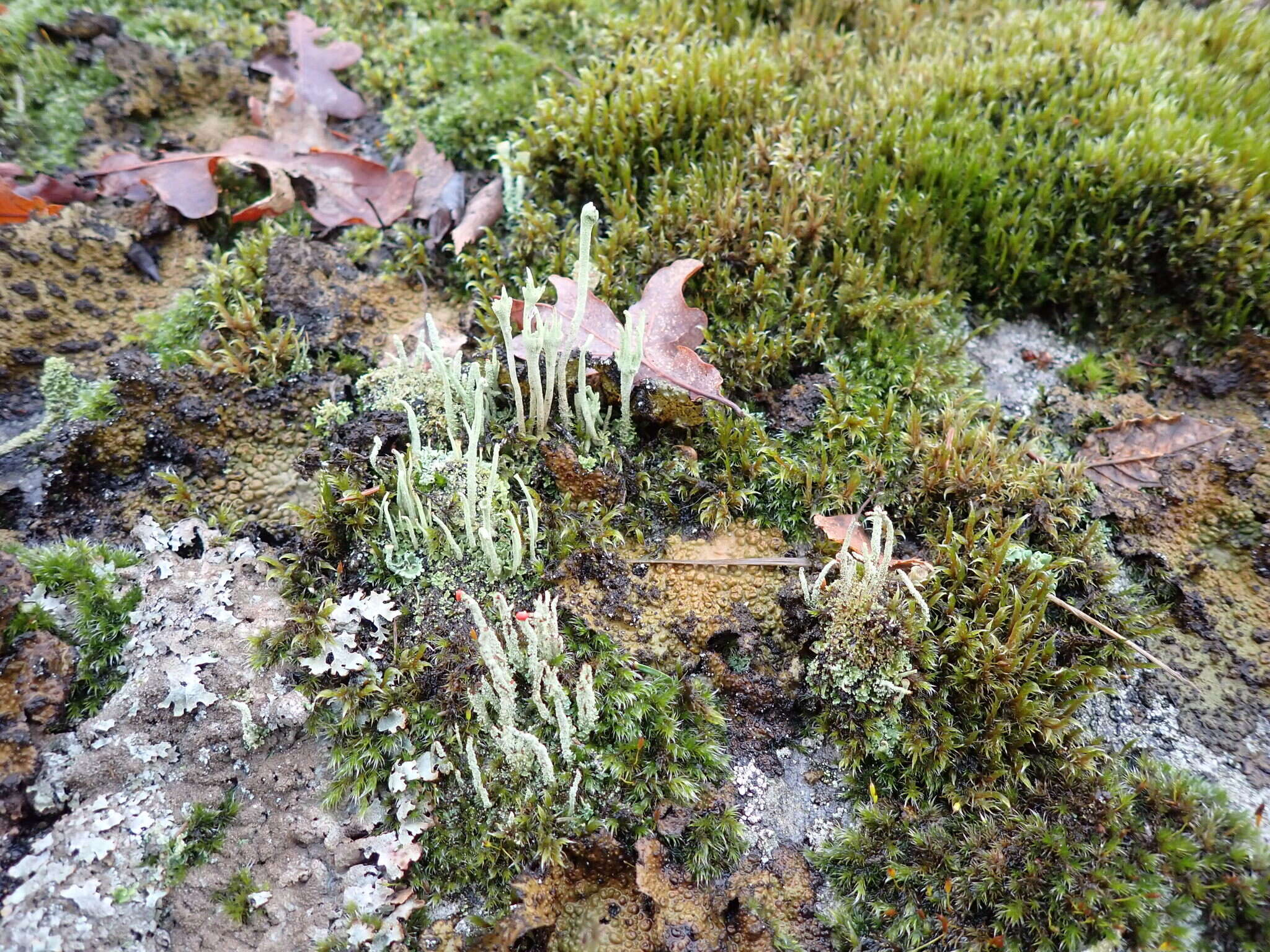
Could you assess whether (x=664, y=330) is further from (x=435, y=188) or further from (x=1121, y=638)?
(x=1121, y=638)

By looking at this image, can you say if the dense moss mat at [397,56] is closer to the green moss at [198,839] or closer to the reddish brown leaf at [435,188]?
the reddish brown leaf at [435,188]

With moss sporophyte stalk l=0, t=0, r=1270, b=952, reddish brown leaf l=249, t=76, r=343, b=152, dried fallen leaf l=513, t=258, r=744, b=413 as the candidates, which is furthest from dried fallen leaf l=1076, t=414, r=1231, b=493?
reddish brown leaf l=249, t=76, r=343, b=152

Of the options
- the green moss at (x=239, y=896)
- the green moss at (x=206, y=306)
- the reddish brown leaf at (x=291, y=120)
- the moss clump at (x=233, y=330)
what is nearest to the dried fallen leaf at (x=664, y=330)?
the moss clump at (x=233, y=330)

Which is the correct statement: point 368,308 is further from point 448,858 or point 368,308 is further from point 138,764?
point 448,858

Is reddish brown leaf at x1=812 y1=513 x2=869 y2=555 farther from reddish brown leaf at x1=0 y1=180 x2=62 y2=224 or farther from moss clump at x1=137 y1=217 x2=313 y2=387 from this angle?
reddish brown leaf at x1=0 y1=180 x2=62 y2=224

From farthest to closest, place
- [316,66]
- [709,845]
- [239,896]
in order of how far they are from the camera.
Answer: [316,66]
[709,845]
[239,896]

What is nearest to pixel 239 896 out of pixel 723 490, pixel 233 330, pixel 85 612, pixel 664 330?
pixel 85 612


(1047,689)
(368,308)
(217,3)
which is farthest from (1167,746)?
(217,3)
